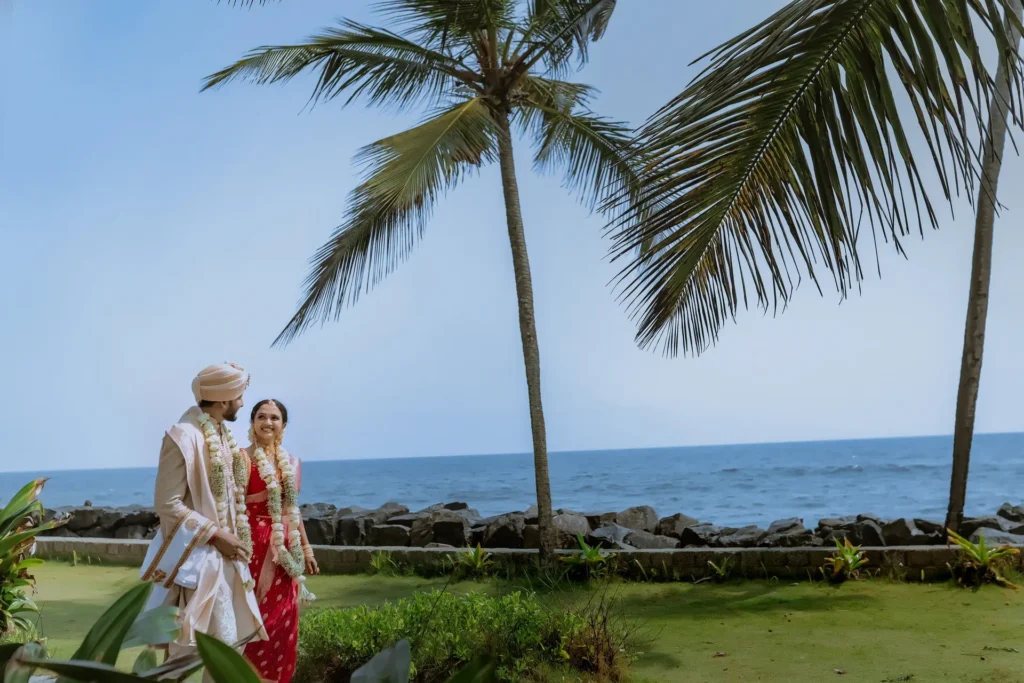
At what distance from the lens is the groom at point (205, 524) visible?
3443 millimetres

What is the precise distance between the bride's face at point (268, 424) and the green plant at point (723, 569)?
12.6 feet

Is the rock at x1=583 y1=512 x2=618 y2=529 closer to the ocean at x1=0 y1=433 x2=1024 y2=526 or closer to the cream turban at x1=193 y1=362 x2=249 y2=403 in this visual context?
the cream turban at x1=193 y1=362 x2=249 y2=403

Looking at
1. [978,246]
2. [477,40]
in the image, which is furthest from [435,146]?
[978,246]

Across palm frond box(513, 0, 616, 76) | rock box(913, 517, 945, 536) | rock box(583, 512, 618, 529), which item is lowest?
rock box(913, 517, 945, 536)

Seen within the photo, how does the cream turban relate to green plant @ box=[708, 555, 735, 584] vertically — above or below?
above

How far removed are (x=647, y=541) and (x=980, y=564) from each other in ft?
9.02

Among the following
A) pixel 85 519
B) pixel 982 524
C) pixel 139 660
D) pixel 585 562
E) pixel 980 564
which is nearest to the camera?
pixel 139 660

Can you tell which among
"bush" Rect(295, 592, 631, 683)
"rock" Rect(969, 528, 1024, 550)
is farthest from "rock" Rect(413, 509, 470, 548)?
"rock" Rect(969, 528, 1024, 550)

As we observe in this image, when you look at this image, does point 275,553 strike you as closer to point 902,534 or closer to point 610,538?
point 610,538

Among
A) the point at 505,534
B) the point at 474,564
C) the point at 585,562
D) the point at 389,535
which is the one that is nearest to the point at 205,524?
the point at 474,564

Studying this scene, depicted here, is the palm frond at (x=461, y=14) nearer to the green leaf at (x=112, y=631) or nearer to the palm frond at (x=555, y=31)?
the palm frond at (x=555, y=31)

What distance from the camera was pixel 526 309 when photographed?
732 centimetres

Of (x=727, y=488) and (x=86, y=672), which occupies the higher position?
(x=86, y=672)

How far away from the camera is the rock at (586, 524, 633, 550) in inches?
298
